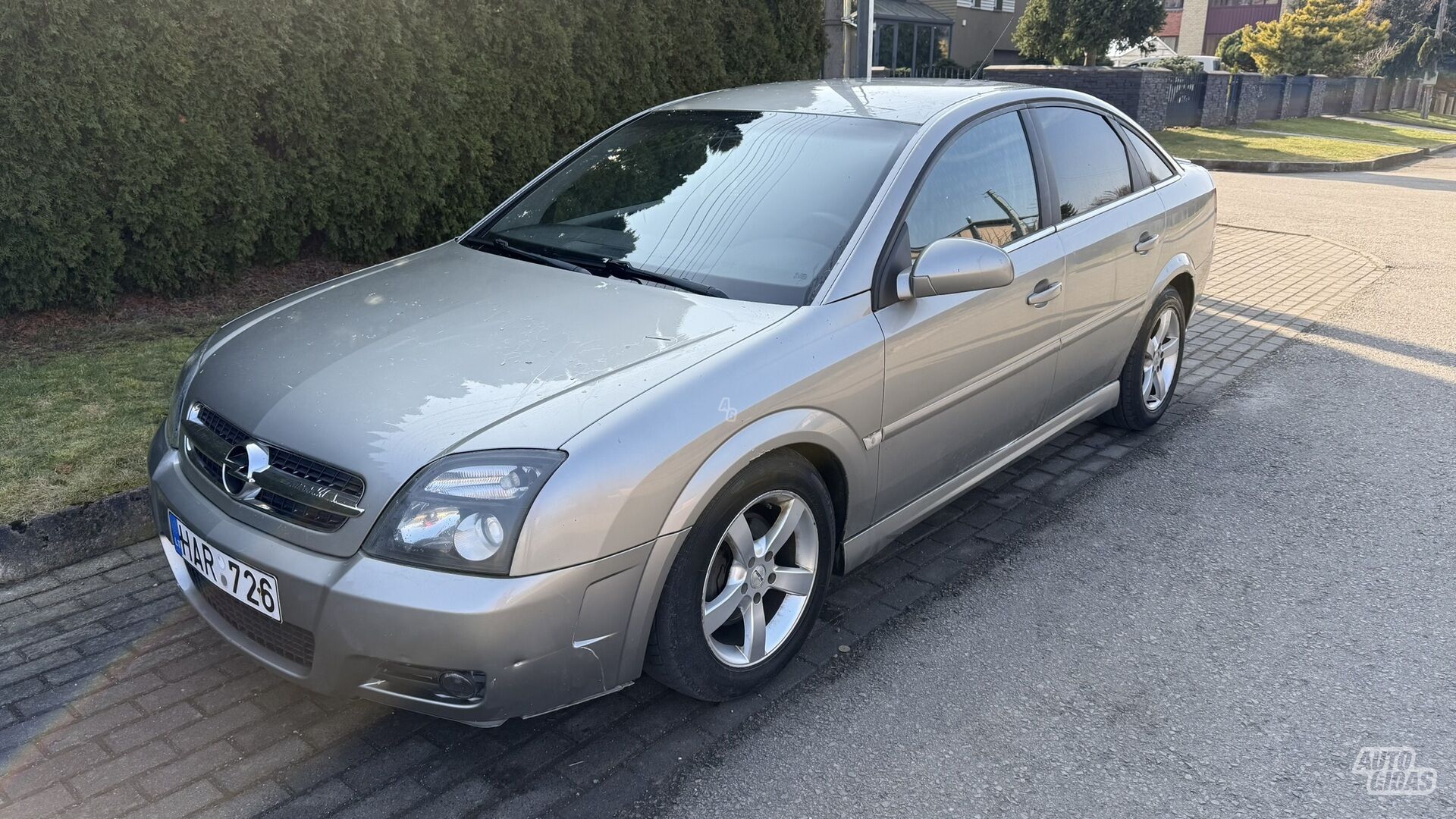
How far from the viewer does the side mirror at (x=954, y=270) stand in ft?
10.7

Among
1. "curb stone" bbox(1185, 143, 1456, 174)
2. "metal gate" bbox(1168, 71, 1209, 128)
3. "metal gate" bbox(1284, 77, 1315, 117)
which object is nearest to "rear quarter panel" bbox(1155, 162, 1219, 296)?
"curb stone" bbox(1185, 143, 1456, 174)

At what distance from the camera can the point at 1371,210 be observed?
45.8ft

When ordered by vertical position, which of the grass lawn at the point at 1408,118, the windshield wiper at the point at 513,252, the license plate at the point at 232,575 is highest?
the windshield wiper at the point at 513,252

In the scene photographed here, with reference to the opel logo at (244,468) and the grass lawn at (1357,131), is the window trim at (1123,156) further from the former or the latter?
the grass lawn at (1357,131)

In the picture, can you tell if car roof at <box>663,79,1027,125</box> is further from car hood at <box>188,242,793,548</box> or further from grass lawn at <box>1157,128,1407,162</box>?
grass lawn at <box>1157,128,1407,162</box>

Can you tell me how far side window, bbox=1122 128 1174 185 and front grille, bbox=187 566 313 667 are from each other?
4214 millimetres

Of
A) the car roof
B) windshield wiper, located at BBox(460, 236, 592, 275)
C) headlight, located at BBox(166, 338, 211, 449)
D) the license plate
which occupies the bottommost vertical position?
the license plate

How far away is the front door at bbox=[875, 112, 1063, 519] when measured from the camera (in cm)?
344

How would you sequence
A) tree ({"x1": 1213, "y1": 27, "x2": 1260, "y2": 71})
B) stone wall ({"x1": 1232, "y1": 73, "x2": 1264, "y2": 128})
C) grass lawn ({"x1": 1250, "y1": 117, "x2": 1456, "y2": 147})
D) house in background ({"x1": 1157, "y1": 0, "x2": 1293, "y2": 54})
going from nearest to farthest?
grass lawn ({"x1": 1250, "y1": 117, "x2": 1456, "y2": 147}), stone wall ({"x1": 1232, "y1": 73, "x2": 1264, "y2": 128}), tree ({"x1": 1213, "y1": 27, "x2": 1260, "y2": 71}), house in background ({"x1": 1157, "y1": 0, "x2": 1293, "y2": 54})

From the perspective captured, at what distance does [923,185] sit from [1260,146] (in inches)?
899

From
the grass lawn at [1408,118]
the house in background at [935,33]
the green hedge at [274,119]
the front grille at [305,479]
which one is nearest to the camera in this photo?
the front grille at [305,479]

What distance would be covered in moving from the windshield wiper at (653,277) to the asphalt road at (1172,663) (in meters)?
1.25

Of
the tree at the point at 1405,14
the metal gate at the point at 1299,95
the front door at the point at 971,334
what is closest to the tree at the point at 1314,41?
the metal gate at the point at 1299,95

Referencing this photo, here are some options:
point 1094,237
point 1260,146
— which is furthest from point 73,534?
point 1260,146
